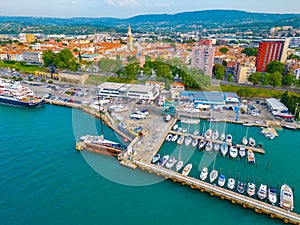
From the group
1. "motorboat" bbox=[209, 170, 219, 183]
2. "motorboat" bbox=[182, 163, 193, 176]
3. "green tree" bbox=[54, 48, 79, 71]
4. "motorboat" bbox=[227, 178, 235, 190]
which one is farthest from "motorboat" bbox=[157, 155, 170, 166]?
"green tree" bbox=[54, 48, 79, 71]

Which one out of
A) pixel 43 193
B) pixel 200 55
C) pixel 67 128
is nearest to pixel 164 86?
pixel 200 55

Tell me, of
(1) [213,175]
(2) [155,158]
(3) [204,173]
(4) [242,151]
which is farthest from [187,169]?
(4) [242,151]

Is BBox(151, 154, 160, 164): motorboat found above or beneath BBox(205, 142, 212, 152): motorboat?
above

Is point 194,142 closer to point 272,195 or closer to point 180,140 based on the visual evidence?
point 180,140

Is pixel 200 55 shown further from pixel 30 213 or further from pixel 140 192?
pixel 30 213

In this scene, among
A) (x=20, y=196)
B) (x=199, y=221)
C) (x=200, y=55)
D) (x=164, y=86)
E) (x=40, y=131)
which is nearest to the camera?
(x=199, y=221)

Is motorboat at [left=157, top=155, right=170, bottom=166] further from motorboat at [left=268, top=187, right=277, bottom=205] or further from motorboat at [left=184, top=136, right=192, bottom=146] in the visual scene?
motorboat at [left=268, top=187, right=277, bottom=205]

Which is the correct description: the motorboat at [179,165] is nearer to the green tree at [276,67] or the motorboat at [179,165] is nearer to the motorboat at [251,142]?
the motorboat at [251,142]
